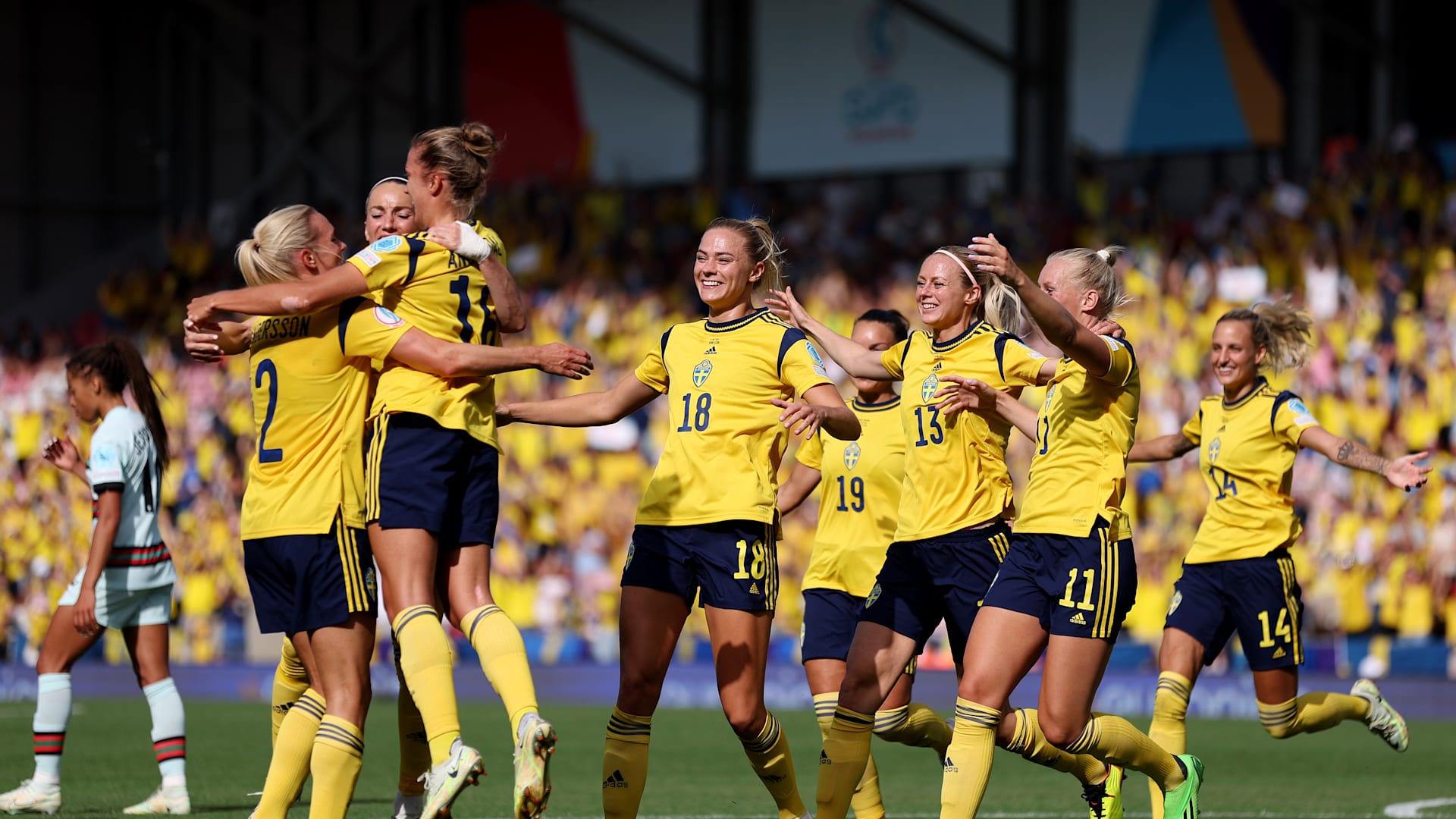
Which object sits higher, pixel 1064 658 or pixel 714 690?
pixel 1064 658

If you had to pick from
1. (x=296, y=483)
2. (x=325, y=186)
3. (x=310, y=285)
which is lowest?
(x=296, y=483)

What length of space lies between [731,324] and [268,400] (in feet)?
5.79

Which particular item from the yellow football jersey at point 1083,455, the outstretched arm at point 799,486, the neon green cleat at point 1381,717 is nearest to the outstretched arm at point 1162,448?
the yellow football jersey at point 1083,455

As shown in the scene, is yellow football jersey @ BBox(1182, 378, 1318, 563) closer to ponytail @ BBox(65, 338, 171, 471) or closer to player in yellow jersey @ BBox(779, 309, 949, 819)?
player in yellow jersey @ BBox(779, 309, 949, 819)

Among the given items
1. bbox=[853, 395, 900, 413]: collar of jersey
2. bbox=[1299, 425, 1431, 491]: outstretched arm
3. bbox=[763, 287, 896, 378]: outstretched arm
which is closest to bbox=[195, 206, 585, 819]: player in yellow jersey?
bbox=[763, 287, 896, 378]: outstretched arm

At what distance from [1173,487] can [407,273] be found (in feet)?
38.9

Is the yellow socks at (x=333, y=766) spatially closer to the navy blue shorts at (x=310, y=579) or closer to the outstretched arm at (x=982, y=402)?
the navy blue shorts at (x=310, y=579)

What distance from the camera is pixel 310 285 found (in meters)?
5.48

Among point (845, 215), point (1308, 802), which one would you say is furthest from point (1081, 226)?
point (1308, 802)

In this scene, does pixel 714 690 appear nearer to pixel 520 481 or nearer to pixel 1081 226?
pixel 520 481

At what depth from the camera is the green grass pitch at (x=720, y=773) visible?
811 cm

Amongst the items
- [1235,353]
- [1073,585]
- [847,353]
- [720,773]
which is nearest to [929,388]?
[847,353]

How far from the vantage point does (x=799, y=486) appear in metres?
7.68

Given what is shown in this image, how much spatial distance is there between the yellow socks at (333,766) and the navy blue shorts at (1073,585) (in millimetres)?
2323
